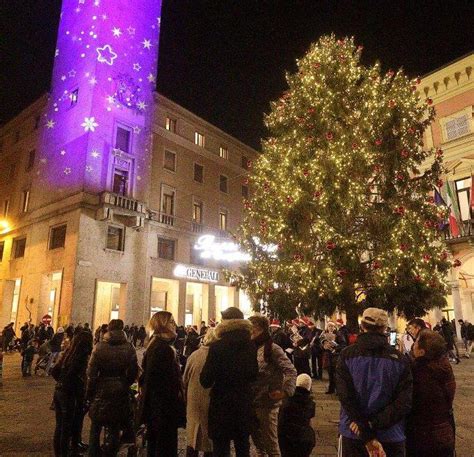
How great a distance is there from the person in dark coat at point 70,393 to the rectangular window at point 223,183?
100 ft

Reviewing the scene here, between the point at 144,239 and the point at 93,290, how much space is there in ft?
17.5

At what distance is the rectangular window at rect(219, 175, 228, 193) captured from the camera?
35781 mm

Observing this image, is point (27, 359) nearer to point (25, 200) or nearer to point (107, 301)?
point (107, 301)

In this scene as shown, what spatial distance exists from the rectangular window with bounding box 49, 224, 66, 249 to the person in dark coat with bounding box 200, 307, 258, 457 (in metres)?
24.0

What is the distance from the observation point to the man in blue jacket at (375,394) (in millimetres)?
3256

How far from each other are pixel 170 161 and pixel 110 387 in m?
27.6

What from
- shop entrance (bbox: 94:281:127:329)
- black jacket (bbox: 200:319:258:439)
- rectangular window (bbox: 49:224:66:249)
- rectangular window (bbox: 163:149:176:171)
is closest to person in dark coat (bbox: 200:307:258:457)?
black jacket (bbox: 200:319:258:439)

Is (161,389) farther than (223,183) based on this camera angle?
No

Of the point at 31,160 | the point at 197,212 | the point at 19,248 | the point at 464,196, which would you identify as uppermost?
the point at 31,160

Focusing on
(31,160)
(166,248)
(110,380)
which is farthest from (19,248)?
(110,380)

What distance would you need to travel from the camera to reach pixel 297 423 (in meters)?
4.51

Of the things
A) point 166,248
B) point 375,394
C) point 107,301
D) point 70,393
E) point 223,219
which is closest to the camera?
point 375,394

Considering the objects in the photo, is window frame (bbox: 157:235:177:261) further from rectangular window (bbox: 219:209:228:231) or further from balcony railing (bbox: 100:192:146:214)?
rectangular window (bbox: 219:209:228:231)

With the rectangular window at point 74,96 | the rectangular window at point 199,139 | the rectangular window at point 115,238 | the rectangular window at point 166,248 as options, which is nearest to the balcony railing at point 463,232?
the rectangular window at point 166,248
